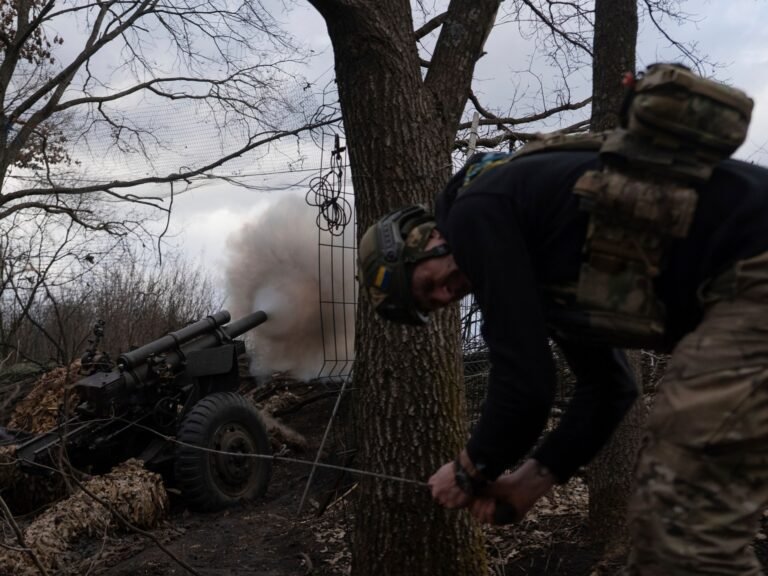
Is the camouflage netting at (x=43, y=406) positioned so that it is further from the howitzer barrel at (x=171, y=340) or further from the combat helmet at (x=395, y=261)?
the combat helmet at (x=395, y=261)

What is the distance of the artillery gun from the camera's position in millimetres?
8055

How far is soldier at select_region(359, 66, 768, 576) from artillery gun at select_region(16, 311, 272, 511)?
5873 mm

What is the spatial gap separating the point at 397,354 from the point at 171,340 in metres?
5.33

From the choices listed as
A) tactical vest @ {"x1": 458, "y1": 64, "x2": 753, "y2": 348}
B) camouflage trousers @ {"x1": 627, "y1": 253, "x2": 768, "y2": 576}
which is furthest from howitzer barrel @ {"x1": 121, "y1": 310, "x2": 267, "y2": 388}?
camouflage trousers @ {"x1": 627, "y1": 253, "x2": 768, "y2": 576}

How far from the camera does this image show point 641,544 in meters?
1.97

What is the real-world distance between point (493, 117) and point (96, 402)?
5.31m

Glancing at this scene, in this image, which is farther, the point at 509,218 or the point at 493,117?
the point at 493,117

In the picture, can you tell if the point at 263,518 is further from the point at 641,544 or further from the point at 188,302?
the point at 188,302

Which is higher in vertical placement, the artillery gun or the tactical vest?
the tactical vest

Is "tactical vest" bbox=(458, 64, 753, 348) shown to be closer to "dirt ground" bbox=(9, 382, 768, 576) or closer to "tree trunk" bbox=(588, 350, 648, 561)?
"dirt ground" bbox=(9, 382, 768, 576)

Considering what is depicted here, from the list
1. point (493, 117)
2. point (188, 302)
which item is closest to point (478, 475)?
point (493, 117)

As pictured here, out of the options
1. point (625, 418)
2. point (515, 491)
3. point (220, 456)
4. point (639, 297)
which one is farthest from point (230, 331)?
point (639, 297)

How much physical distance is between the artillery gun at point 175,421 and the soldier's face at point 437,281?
5.75 m

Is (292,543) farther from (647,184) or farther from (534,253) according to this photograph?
(647,184)
